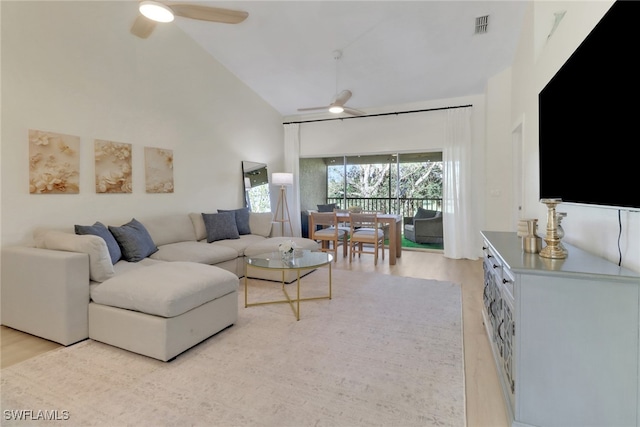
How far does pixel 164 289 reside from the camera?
2.24 meters

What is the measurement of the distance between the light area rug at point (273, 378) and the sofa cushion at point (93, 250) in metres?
0.53

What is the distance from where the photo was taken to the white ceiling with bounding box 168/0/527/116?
3.64m

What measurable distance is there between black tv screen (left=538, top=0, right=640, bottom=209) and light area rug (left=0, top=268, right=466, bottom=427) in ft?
4.37

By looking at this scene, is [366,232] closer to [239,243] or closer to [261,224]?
[261,224]

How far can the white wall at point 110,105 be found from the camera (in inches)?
113

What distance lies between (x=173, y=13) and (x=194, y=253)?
2.34m

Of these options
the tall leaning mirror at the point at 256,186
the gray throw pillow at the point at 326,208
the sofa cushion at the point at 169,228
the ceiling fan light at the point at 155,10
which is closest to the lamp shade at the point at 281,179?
the tall leaning mirror at the point at 256,186

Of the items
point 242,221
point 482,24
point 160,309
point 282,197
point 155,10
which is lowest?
point 160,309

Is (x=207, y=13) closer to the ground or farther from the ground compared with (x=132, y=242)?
farther from the ground

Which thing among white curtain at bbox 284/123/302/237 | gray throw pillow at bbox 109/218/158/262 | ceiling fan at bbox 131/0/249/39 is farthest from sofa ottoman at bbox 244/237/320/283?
white curtain at bbox 284/123/302/237

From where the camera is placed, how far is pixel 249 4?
379cm

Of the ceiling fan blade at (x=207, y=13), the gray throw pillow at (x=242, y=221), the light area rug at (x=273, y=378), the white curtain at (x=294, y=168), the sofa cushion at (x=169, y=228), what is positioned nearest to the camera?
the light area rug at (x=273, y=378)

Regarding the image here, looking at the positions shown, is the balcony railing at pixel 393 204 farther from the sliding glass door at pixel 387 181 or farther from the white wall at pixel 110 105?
the white wall at pixel 110 105

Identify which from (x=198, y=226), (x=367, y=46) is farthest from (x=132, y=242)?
(x=367, y=46)
